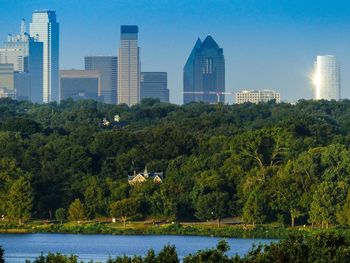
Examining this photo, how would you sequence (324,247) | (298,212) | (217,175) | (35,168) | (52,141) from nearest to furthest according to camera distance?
(324,247), (298,212), (217,175), (35,168), (52,141)

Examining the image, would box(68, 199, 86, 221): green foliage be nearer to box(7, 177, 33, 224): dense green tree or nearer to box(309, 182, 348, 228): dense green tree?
box(7, 177, 33, 224): dense green tree

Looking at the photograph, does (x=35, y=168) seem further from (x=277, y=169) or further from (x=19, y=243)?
(x=19, y=243)

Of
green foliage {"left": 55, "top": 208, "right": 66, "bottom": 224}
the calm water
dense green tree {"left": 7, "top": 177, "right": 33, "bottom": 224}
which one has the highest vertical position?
dense green tree {"left": 7, "top": 177, "right": 33, "bottom": 224}

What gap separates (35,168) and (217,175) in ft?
31.8

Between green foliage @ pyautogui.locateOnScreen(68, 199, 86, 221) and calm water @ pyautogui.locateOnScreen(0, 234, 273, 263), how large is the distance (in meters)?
4.95

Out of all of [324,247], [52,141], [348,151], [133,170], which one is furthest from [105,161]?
[324,247]

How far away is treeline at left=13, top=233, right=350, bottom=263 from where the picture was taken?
1560 inches

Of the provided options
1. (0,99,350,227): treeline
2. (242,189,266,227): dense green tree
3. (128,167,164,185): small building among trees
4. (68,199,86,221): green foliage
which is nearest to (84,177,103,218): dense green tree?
(0,99,350,227): treeline

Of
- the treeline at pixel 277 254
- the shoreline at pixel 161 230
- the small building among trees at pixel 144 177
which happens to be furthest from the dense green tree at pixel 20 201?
the treeline at pixel 277 254

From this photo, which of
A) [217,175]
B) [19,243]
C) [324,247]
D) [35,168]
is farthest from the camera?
[35,168]

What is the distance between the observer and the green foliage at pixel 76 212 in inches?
2901

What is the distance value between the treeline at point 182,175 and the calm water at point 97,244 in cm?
573

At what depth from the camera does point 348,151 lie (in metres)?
79.0

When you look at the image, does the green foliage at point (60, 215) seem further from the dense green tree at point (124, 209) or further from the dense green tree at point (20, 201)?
the dense green tree at point (124, 209)
